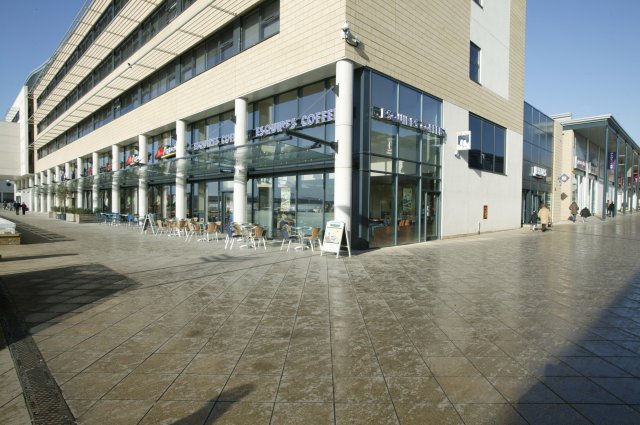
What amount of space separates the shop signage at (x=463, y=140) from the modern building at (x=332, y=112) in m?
0.05

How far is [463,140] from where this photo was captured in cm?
1628

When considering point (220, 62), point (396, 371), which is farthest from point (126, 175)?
point (396, 371)

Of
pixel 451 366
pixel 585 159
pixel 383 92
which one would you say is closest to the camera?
pixel 451 366

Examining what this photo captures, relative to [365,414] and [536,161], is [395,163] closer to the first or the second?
[365,414]

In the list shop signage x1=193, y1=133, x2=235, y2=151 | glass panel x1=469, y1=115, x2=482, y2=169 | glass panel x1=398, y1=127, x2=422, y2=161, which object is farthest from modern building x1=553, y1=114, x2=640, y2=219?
shop signage x1=193, y1=133, x2=235, y2=151

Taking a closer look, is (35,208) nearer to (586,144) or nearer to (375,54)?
(375,54)

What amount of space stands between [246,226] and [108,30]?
874 inches

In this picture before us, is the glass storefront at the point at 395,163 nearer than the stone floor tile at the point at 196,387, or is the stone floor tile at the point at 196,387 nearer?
the stone floor tile at the point at 196,387

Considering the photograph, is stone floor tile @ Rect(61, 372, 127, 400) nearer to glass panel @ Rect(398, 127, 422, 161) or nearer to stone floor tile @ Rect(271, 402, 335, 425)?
stone floor tile @ Rect(271, 402, 335, 425)

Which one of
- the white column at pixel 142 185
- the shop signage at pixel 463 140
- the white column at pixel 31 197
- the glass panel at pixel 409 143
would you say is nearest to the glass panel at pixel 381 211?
the glass panel at pixel 409 143

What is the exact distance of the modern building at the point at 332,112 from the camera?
11945mm

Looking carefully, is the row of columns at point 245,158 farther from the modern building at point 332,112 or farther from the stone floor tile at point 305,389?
the stone floor tile at point 305,389

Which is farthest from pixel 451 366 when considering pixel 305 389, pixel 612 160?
pixel 612 160

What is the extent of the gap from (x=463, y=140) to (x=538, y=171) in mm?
13288
